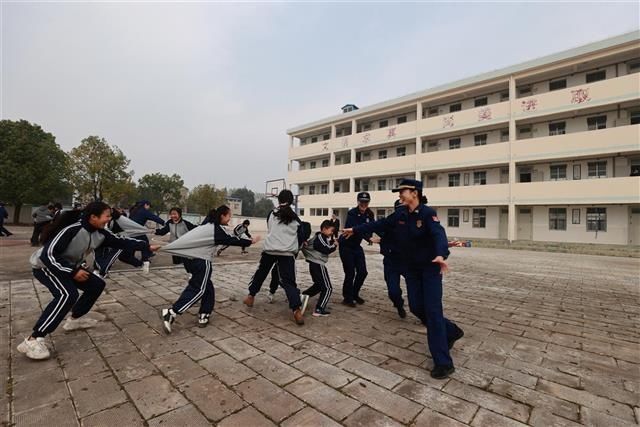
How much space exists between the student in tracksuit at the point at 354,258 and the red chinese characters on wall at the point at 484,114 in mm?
21878

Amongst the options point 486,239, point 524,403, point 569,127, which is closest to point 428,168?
point 486,239

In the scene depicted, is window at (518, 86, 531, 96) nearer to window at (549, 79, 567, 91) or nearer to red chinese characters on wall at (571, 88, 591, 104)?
window at (549, 79, 567, 91)

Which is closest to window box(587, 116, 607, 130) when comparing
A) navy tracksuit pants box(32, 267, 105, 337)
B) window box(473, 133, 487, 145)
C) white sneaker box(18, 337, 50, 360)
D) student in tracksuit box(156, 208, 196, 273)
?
window box(473, 133, 487, 145)

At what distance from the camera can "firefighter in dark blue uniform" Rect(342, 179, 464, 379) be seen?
2.71 metres

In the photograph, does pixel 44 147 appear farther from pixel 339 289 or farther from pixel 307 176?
pixel 339 289

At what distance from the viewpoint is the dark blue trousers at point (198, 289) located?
3.63 metres

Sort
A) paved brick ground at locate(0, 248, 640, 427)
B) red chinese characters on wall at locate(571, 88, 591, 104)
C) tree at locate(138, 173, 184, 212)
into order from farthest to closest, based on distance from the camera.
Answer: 1. tree at locate(138, 173, 184, 212)
2. red chinese characters on wall at locate(571, 88, 591, 104)
3. paved brick ground at locate(0, 248, 640, 427)

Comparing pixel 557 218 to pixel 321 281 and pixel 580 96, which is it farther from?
pixel 321 281

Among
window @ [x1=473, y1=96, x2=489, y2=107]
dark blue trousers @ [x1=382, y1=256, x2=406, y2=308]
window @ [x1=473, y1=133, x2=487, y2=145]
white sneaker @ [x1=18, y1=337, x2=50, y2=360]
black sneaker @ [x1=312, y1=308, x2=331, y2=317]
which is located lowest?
black sneaker @ [x1=312, y1=308, x2=331, y2=317]

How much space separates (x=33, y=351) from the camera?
274 centimetres

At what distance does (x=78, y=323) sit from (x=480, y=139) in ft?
87.5

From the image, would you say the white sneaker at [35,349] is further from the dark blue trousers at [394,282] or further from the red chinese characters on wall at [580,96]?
the red chinese characters on wall at [580,96]

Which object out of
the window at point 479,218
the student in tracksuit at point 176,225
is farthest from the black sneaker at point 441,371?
the window at point 479,218

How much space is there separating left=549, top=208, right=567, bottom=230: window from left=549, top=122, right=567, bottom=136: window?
5285 mm
